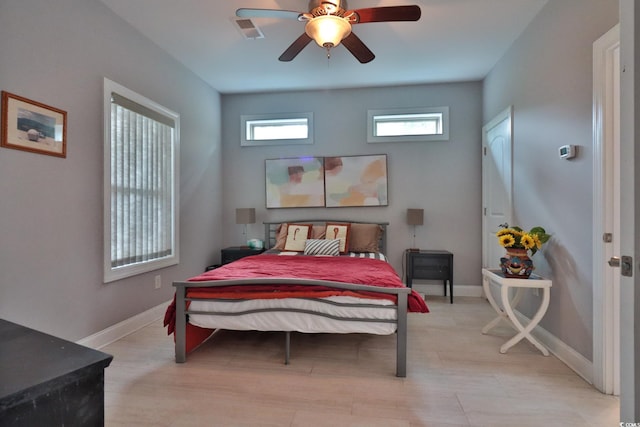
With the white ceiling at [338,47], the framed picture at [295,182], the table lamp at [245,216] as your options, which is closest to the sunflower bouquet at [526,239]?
the white ceiling at [338,47]

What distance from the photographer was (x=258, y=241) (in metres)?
4.35

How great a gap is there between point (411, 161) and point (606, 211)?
2551 millimetres

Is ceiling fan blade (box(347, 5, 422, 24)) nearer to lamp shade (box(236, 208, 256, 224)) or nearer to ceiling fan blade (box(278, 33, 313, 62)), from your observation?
ceiling fan blade (box(278, 33, 313, 62))

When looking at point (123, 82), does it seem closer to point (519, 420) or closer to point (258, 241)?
point (258, 241)

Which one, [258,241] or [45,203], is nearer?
[45,203]

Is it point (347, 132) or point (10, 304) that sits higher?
point (347, 132)

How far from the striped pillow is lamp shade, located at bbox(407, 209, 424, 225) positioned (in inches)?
40.1

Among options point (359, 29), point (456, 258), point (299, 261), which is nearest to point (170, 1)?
point (359, 29)

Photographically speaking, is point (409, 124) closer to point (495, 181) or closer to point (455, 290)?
point (495, 181)

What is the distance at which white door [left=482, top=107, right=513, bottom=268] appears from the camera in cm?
332

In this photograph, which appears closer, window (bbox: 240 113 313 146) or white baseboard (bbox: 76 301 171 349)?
white baseboard (bbox: 76 301 171 349)

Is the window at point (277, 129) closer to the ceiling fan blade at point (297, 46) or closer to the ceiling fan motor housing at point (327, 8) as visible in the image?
the ceiling fan blade at point (297, 46)

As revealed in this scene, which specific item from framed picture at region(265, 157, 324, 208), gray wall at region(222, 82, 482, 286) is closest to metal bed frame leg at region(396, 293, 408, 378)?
gray wall at region(222, 82, 482, 286)

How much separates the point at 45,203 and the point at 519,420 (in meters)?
3.24
